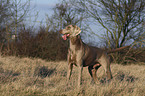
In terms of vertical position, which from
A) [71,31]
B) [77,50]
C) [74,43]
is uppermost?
[71,31]

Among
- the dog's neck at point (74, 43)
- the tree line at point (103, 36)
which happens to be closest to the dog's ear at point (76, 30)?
the dog's neck at point (74, 43)

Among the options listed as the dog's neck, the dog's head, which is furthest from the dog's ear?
the dog's neck

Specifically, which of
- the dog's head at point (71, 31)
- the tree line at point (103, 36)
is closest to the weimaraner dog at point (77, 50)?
the dog's head at point (71, 31)

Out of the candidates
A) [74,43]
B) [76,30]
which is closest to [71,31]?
[76,30]

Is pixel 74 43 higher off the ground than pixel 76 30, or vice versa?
pixel 76 30

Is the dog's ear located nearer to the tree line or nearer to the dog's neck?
the dog's neck

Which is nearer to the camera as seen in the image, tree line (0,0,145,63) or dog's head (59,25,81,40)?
dog's head (59,25,81,40)

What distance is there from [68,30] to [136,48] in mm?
9870

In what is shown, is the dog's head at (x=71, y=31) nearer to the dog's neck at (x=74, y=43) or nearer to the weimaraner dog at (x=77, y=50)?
the weimaraner dog at (x=77, y=50)

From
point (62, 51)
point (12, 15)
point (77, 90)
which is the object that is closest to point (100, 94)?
point (77, 90)

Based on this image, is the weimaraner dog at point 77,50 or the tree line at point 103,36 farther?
the tree line at point 103,36

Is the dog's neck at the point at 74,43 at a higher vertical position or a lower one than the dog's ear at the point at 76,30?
lower

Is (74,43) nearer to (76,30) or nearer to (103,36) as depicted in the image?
(76,30)

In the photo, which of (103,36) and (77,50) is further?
(103,36)
